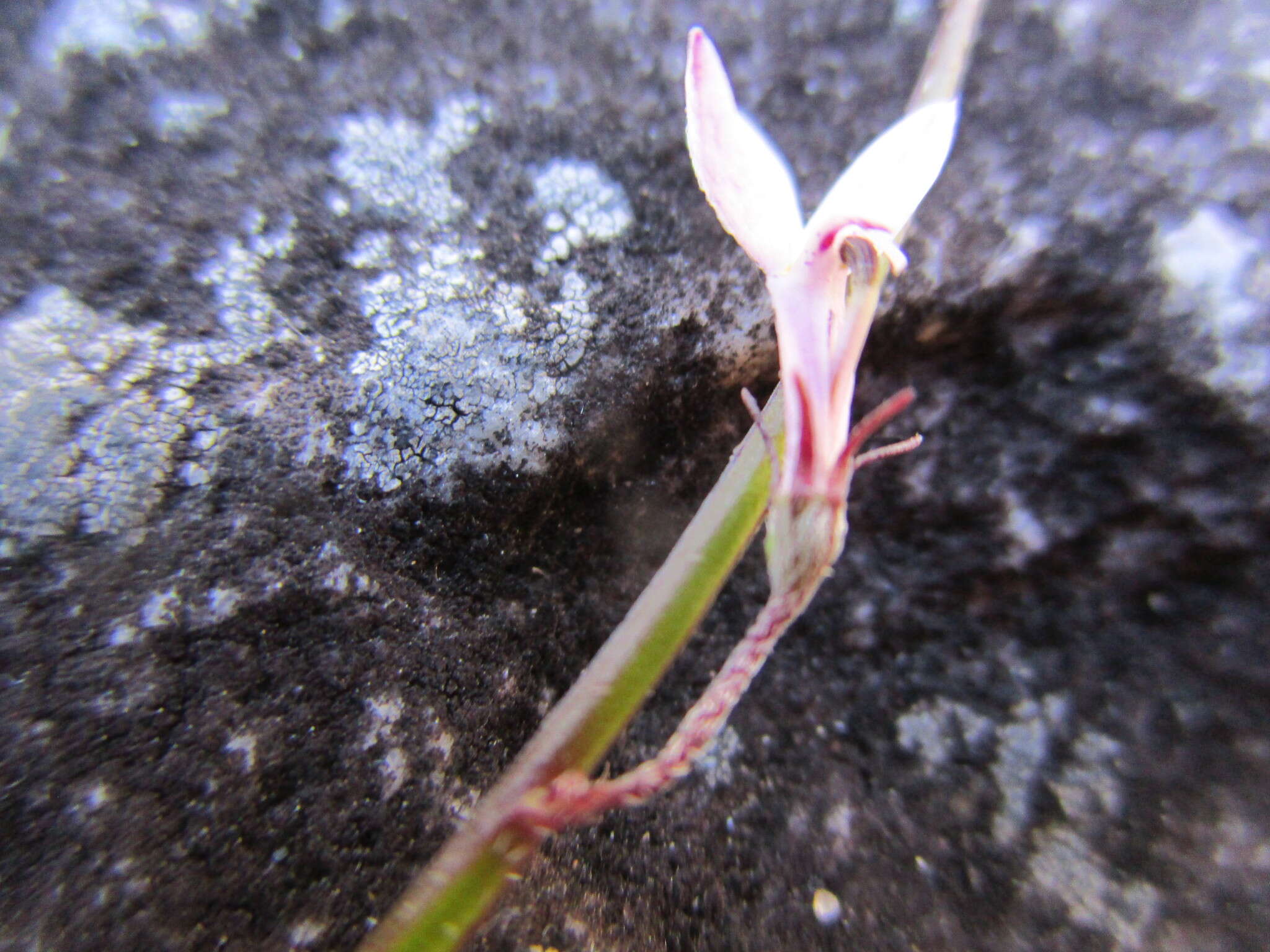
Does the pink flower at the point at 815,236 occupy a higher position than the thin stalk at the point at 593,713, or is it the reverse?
the pink flower at the point at 815,236

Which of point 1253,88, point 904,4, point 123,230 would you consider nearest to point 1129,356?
point 1253,88

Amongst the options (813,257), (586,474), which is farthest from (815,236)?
(586,474)

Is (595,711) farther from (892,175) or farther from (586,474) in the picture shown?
(892,175)

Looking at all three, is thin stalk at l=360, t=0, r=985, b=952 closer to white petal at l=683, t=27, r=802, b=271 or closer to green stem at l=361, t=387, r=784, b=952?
green stem at l=361, t=387, r=784, b=952

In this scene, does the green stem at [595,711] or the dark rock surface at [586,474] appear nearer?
the green stem at [595,711]

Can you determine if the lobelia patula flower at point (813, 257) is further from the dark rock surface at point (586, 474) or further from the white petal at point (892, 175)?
the dark rock surface at point (586, 474)

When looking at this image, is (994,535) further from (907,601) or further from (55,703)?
(55,703)

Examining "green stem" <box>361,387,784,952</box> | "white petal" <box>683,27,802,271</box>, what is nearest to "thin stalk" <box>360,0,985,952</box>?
"green stem" <box>361,387,784,952</box>

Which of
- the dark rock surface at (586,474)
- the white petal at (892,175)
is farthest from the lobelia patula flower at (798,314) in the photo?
the dark rock surface at (586,474)
